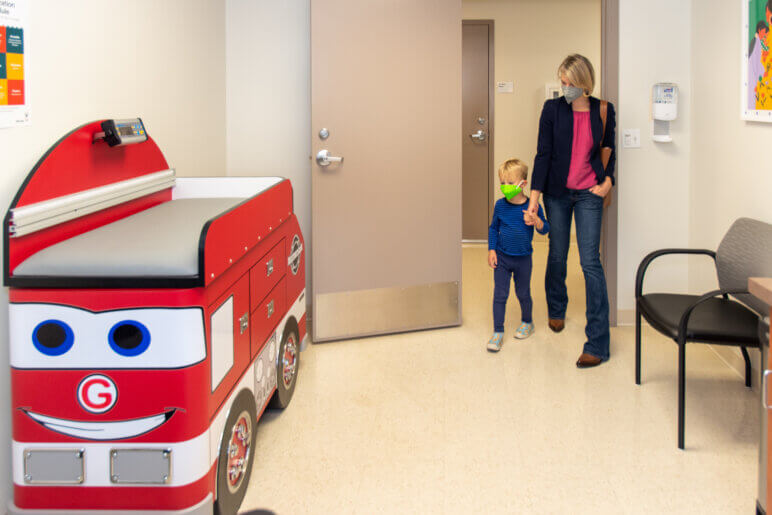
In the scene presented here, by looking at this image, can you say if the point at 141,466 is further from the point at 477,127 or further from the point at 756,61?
the point at 477,127

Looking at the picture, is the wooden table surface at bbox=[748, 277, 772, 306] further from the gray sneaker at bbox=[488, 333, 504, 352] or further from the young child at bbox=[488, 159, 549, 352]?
the gray sneaker at bbox=[488, 333, 504, 352]

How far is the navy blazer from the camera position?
337 cm

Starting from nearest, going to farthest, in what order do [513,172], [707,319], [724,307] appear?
[707,319]
[724,307]
[513,172]

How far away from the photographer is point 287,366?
9.36ft

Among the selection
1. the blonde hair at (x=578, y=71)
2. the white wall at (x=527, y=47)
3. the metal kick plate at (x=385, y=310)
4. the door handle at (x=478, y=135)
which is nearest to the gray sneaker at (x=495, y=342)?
the metal kick plate at (x=385, y=310)

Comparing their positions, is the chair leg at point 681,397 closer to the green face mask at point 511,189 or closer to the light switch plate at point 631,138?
the green face mask at point 511,189

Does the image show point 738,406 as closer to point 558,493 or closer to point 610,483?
point 610,483

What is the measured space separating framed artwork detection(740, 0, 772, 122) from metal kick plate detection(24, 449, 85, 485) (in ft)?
8.93

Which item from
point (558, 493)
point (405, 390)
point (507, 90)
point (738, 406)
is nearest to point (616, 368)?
point (738, 406)

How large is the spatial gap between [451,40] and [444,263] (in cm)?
122

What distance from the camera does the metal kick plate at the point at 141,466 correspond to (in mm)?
1673

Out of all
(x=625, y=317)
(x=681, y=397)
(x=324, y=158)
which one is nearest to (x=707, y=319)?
(x=681, y=397)

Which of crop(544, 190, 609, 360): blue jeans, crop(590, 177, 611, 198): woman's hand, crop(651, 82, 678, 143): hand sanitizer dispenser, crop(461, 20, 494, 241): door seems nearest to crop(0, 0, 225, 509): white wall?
crop(544, 190, 609, 360): blue jeans

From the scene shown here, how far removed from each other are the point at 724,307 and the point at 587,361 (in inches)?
29.1
